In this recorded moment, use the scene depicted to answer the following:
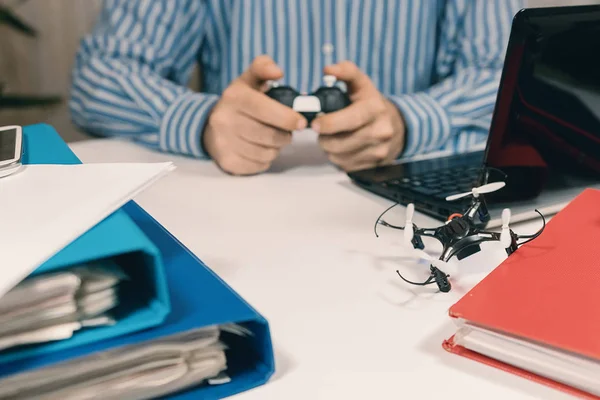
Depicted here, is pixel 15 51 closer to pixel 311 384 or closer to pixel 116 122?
pixel 116 122

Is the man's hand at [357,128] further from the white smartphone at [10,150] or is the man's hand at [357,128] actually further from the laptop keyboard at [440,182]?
the white smartphone at [10,150]

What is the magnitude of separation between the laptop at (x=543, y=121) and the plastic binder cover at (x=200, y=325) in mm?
272

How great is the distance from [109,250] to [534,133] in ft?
1.29

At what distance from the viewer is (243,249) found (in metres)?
0.55

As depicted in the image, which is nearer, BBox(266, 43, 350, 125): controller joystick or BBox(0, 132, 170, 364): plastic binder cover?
BBox(0, 132, 170, 364): plastic binder cover

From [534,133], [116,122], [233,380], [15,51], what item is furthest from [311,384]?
[15,51]

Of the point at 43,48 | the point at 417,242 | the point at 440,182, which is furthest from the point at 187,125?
the point at 43,48

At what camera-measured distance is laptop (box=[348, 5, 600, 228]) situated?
0.53m

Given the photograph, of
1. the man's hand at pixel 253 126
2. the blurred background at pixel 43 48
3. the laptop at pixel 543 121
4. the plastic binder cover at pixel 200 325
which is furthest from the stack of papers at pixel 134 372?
the blurred background at pixel 43 48

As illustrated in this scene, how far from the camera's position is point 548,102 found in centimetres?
55

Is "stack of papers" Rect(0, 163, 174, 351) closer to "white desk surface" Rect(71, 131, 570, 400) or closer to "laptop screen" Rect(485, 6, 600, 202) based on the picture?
"white desk surface" Rect(71, 131, 570, 400)

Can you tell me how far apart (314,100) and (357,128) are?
64mm

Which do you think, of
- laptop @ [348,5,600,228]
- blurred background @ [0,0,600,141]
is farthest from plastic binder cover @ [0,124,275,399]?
blurred background @ [0,0,600,141]

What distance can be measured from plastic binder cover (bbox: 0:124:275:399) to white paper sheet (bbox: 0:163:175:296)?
0.5 inches
